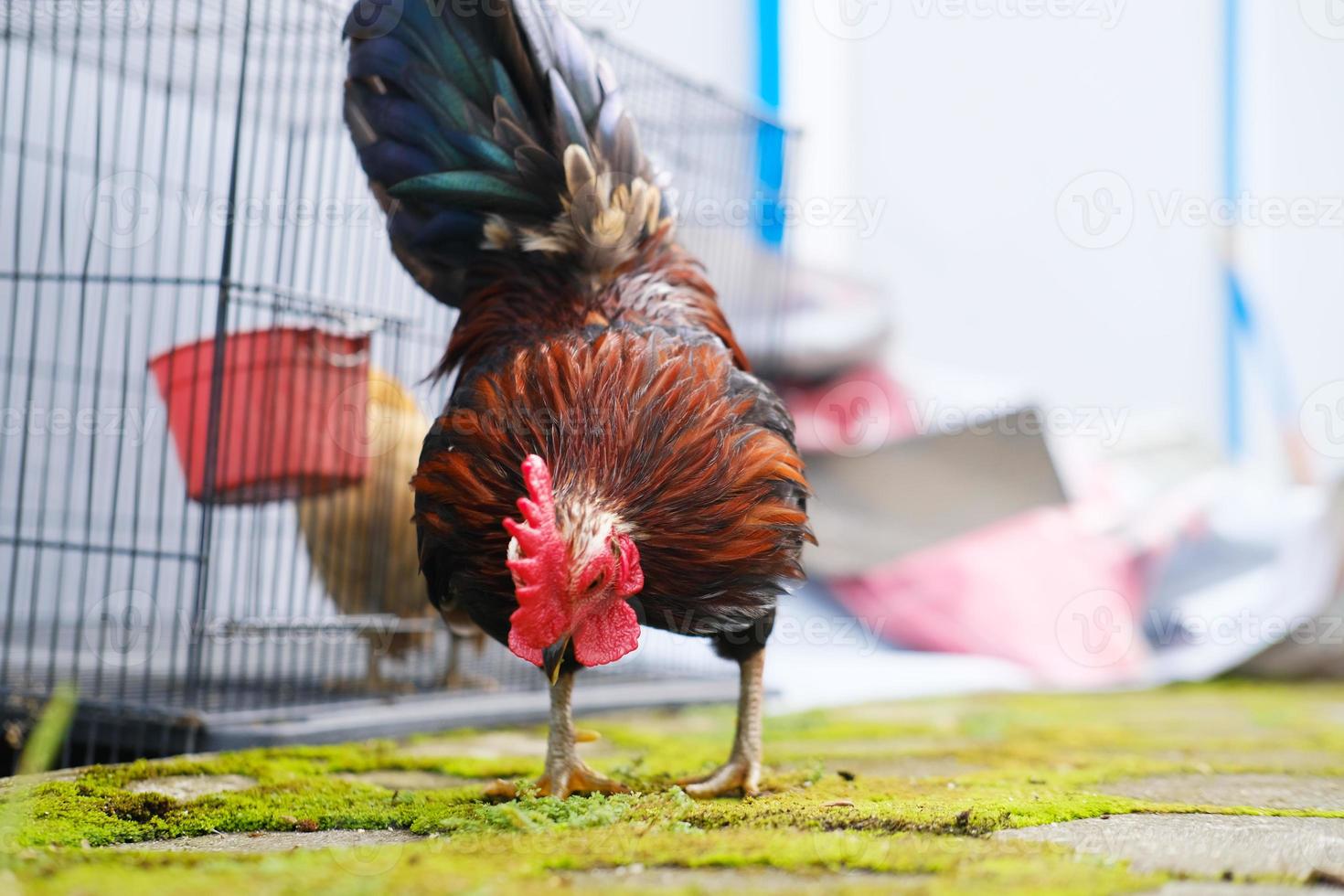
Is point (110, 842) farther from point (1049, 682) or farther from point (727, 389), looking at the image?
point (1049, 682)

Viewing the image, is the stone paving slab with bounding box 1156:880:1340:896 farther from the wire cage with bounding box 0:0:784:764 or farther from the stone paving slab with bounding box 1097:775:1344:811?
the wire cage with bounding box 0:0:784:764

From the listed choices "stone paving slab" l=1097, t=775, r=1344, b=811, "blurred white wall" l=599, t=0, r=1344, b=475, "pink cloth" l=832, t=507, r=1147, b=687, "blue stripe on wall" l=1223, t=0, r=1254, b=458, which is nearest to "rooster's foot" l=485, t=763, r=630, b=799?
"stone paving slab" l=1097, t=775, r=1344, b=811

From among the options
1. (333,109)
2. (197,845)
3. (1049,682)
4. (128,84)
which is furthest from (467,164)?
(1049,682)

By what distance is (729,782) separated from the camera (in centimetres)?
281

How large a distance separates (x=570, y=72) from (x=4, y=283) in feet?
9.83

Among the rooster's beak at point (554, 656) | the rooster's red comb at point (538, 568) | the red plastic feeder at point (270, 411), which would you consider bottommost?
the rooster's beak at point (554, 656)

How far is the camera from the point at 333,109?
470cm

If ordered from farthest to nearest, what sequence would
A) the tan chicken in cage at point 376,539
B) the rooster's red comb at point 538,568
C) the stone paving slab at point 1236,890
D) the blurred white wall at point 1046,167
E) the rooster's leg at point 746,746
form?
1. the blurred white wall at point 1046,167
2. the tan chicken in cage at point 376,539
3. the rooster's leg at point 746,746
4. the rooster's red comb at point 538,568
5. the stone paving slab at point 1236,890

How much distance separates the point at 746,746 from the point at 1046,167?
7.17 m

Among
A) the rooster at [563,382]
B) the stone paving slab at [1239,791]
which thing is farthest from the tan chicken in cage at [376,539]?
the stone paving slab at [1239,791]

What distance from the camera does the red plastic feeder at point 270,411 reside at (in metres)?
3.37

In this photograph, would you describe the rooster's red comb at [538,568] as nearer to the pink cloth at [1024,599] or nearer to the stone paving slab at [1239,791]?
the stone paving slab at [1239,791]

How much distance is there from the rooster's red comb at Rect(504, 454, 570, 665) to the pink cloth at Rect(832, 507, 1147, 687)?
15.4 feet

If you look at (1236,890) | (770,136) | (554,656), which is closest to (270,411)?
(554,656)
